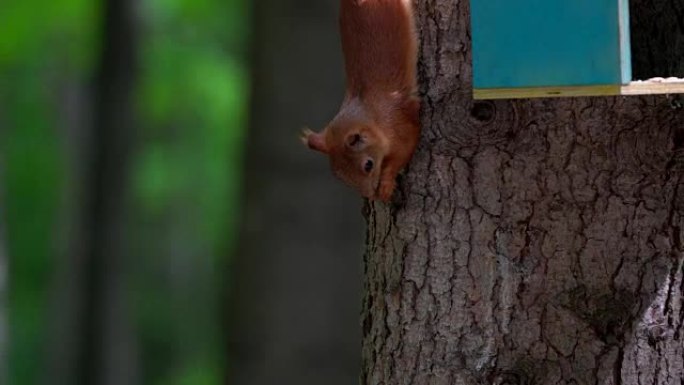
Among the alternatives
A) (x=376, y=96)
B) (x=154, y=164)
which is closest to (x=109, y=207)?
(x=376, y=96)

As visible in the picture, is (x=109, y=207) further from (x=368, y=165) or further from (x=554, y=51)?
(x=554, y=51)

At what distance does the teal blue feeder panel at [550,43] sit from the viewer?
1.93 m

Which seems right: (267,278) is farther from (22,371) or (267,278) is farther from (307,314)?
(22,371)

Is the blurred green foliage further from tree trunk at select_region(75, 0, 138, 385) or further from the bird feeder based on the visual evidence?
the bird feeder

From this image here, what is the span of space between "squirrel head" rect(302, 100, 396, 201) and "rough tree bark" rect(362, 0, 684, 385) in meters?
0.07

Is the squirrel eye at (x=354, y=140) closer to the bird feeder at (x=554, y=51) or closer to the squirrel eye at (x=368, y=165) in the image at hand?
the squirrel eye at (x=368, y=165)

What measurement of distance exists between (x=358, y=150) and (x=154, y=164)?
17298mm

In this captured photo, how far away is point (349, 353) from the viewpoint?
4.68m

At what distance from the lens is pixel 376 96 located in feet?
7.00

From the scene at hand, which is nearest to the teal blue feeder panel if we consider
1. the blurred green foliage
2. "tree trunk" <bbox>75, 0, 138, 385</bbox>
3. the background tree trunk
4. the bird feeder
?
the bird feeder

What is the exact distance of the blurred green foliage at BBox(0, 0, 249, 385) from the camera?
11078 mm

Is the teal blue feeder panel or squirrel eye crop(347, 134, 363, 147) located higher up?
the teal blue feeder panel

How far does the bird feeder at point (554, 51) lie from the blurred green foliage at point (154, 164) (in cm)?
540

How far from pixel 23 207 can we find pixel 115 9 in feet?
39.0
